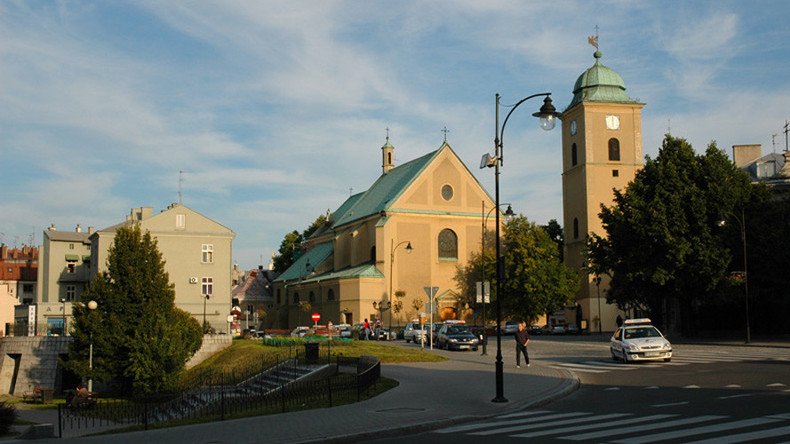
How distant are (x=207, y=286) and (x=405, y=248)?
62.3 feet

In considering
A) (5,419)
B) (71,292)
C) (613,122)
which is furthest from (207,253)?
(5,419)

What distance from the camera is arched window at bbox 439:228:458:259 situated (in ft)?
252

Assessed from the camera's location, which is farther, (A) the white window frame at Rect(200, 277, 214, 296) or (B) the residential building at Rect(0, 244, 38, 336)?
(B) the residential building at Rect(0, 244, 38, 336)

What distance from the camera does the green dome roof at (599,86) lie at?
75938 millimetres

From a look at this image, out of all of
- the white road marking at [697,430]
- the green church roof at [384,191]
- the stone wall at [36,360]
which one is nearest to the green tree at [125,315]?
the stone wall at [36,360]

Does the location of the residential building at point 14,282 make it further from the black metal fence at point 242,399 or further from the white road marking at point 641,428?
the white road marking at point 641,428

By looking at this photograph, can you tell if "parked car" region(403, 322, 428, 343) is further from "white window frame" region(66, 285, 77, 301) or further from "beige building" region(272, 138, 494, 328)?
"white window frame" region(66, 285, 77, 301)

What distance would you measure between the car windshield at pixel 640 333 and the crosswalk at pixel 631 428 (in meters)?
14.8

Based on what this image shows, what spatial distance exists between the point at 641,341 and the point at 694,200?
70.0 feet

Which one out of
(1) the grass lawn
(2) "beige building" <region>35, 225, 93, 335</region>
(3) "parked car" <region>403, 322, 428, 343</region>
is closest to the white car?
(1) the grass lawn

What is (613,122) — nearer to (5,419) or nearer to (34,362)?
(34,362)

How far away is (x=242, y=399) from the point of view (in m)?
21.4

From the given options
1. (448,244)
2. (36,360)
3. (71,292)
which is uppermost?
(448,244)

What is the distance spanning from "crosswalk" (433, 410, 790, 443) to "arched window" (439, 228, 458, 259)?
6111cm
